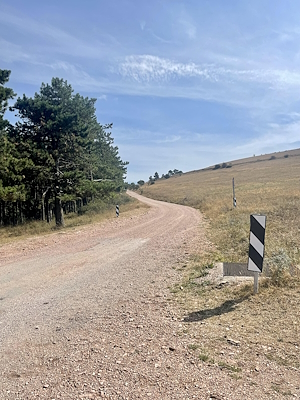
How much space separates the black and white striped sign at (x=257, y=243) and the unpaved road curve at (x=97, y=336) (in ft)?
5.42

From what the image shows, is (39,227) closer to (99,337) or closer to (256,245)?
(99,337)

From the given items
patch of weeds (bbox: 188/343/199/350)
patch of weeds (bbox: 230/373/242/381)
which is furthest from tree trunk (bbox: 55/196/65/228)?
patch of weeds (bbox: 230/373/242/381)

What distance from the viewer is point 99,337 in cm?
394

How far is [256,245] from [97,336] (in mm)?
3113

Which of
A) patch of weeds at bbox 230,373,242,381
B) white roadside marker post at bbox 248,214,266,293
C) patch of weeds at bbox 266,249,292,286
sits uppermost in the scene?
white roadside marker post at bbox 248,214,266,293

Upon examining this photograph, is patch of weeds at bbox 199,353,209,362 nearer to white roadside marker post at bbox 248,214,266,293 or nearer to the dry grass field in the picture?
the dry grass field

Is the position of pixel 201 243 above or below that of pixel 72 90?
below

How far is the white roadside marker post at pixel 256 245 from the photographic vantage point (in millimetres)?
5059

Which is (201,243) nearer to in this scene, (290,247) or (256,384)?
(290,247)

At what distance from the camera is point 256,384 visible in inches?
110

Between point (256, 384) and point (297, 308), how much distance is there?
6.26 feet

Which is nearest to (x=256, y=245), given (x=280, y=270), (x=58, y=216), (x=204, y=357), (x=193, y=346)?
(x=280, y=270)

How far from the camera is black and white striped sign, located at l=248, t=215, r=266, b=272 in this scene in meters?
5.07

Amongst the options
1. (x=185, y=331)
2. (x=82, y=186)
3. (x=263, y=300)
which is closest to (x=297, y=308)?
(x=263, y=300)
